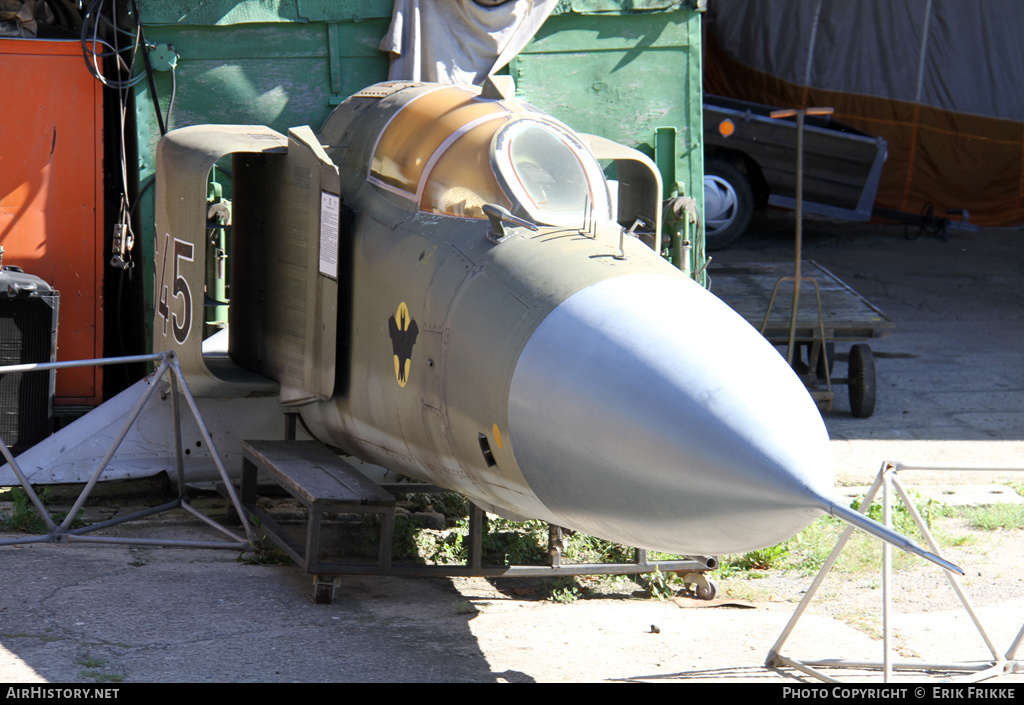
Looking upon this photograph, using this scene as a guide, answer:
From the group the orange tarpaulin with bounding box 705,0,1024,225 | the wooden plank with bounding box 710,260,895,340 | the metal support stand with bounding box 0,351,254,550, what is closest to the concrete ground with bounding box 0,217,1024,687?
the metal support stand with bounding box 0,351,254,550

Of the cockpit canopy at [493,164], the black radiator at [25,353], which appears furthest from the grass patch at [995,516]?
the black radiator at [25,353]

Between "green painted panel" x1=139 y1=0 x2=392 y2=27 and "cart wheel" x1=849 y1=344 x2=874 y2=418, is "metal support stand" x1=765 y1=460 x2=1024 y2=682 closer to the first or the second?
"cart wheel" x1=849 y1=344 x2=874 y2=418

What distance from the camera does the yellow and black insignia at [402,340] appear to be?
4.49 meters

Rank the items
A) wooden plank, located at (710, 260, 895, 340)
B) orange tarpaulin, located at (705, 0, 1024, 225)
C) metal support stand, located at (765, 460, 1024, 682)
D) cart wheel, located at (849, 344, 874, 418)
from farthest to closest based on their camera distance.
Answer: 1. orange tarpaulin, located at (705, 0, 1024, 225)
2. wooden plank, located at (710, 260, 895, 340)
3. cart wheel, located at (849, 344, 874, 418)
4. metal support stand, located at (765, 460, 1024, 682)

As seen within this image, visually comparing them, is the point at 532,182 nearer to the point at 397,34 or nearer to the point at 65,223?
the point at 397,34

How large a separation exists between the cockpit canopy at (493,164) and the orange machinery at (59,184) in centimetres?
332

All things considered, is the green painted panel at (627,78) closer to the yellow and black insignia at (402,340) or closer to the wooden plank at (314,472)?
the wooden plank at (314,472)

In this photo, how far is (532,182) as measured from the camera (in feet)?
14.7

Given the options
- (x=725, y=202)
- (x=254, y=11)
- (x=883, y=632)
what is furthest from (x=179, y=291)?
(x=725, y=202)

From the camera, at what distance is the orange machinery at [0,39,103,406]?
24.0 feet

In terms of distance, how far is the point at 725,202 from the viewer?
14273 millimetres

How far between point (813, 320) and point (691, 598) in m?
4.14

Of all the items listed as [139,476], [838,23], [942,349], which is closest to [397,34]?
[139,476]

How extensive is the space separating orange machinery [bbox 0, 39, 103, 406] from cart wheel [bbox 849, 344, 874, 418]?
5613 millimetres
